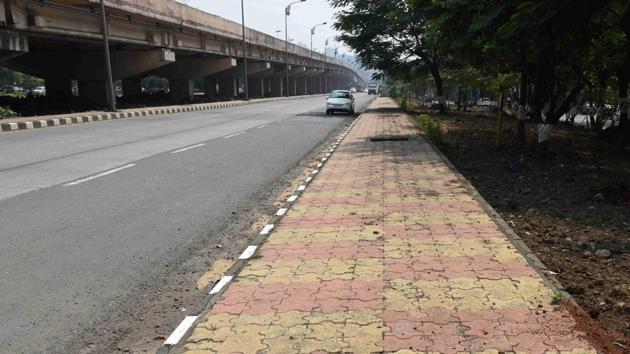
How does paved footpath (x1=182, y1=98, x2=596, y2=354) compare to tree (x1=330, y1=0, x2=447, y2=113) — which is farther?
tree (x1=330, y1=0, x2=447, y2=113)

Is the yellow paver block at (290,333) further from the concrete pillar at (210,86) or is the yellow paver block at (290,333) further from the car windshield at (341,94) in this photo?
the concrete pillar at (210,86)

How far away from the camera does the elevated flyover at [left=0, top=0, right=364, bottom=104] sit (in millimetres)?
21672

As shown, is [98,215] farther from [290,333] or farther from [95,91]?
[95,91]

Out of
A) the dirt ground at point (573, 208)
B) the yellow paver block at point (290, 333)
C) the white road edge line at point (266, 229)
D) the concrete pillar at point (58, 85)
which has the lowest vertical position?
the dirt ground at point (573, 208)

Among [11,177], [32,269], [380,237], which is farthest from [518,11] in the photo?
[11,177]

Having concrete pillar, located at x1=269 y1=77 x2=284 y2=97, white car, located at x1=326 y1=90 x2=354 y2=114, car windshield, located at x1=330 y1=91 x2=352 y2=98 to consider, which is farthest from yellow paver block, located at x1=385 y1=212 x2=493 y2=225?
concrete pillar, located at x1=269 y1=77 x2=284 y2=97

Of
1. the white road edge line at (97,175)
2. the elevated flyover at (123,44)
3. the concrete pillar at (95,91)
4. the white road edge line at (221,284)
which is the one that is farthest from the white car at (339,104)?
the white road edge line at (221,284)

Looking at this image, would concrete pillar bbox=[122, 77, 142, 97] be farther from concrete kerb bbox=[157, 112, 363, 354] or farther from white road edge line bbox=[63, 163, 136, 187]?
concrete kerb bbox=[157, 112, 363, 354]

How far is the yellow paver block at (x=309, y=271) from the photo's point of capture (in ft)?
13.6

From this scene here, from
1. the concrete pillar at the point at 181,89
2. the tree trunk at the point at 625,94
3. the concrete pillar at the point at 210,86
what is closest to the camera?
the tree trunk at the point at 625,94

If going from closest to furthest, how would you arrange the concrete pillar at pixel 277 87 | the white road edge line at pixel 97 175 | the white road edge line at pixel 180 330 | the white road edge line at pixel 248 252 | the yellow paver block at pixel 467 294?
the white road edge line at pixel 180 330 → the yellow paver block at pixel 467 294 → the white road edge line at pixel 248 252 → the white road edge line at pixel 97 175 → the concrete pillar at pixel 277 87

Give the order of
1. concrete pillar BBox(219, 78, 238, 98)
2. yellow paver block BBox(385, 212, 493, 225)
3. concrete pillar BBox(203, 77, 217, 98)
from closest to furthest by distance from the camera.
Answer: yellow paver block BBox(385, 212, 493, 225) < concrete pillar BBox(219, 78, 238, 98) < concrete pillar BBox(203, 77, 217, 98)

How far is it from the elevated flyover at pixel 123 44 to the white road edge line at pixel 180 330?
67.3 ft

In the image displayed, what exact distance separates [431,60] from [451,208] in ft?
84.9
